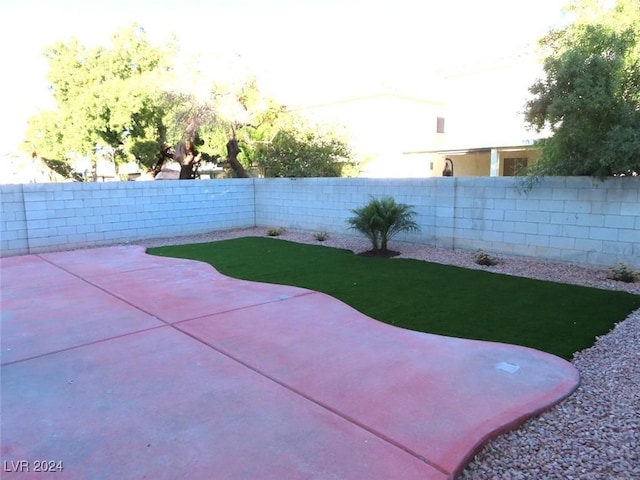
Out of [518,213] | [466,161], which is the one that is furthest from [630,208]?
[466,161]

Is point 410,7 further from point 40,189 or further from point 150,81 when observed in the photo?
point 40,189

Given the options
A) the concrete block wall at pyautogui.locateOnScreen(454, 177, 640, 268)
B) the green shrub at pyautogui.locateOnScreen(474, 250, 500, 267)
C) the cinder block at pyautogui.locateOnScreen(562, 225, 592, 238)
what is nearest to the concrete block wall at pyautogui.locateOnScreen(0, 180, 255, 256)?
the concrete block wall at pyautogui.locateOnScreen(454, 177, 640, 268)

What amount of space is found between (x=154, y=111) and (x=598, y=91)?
15001 mm

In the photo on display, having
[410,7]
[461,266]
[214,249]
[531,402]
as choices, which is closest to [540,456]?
[531,402]

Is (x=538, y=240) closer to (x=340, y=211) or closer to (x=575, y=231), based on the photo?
(x=575, y=231)

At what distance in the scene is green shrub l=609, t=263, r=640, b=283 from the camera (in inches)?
263

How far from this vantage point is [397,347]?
4.52 meters

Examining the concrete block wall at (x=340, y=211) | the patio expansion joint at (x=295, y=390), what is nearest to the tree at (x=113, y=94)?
the concrete block wall at (x=340, y=211)

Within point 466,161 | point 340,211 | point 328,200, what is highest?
point 466,161

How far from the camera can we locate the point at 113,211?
1177 cm

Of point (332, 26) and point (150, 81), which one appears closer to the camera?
point (150, 81)

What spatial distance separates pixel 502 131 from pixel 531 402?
16879 millimetres

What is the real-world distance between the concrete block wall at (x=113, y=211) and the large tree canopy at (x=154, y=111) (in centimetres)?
227

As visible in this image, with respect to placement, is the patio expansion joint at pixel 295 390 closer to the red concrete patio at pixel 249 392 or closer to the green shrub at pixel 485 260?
the red concrete patio at pixel 249 392
